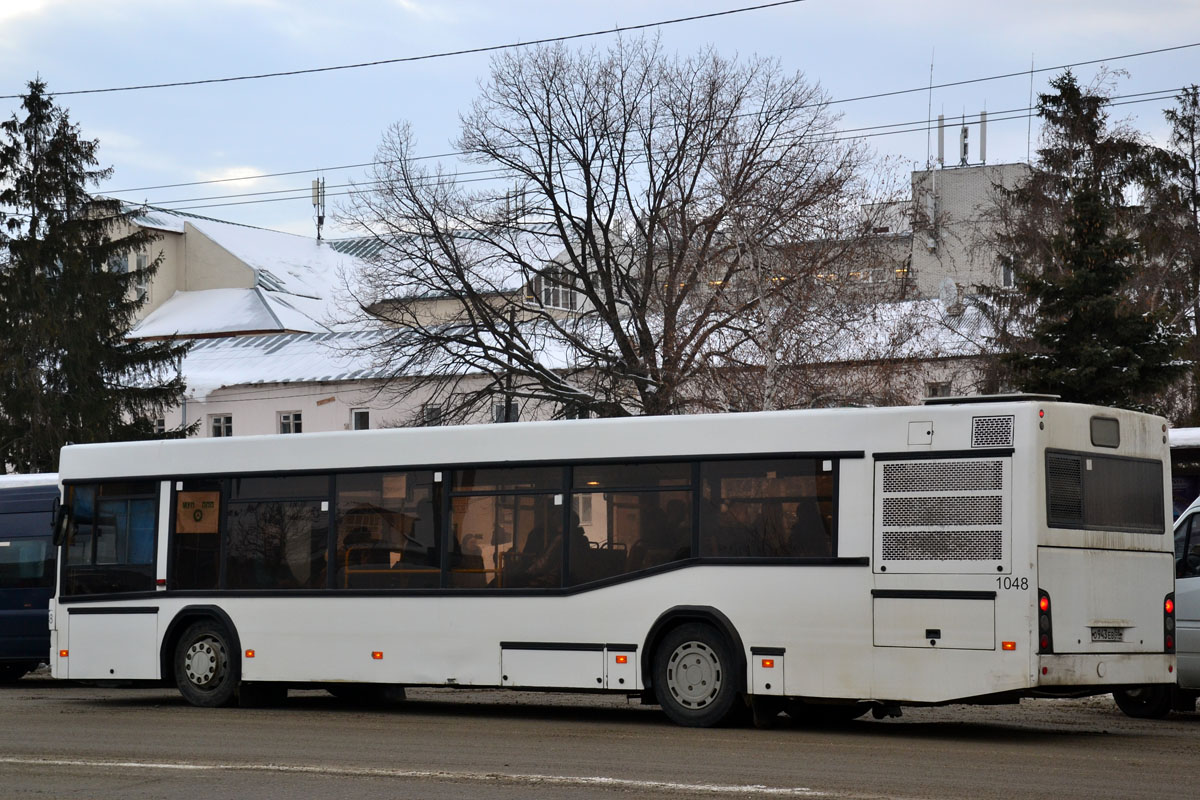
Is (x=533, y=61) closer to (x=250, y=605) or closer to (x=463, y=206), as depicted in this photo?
(x=463, y=206)

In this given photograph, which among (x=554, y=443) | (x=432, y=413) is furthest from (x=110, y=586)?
(x=432, y=413)

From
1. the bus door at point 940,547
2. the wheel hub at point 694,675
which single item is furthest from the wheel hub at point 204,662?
the bus door at point 940,547

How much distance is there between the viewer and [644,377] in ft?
113

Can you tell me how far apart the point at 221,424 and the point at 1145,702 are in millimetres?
45327

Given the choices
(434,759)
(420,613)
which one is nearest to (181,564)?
(420,613)

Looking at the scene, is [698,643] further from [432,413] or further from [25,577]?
[432,413]

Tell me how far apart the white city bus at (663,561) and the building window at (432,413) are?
18.5 meters

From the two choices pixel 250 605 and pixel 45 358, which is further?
pixel 45 358

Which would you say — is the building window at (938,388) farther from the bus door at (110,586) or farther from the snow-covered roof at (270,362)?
the bus door at (110,586)

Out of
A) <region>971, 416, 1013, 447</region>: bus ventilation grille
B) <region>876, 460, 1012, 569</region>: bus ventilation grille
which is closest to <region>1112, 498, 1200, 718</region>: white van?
<region>876, 460, 1012, 569</region>: bus ventilation grille

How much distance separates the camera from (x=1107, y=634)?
12.5 m

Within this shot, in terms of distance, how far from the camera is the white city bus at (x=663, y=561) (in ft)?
40.3

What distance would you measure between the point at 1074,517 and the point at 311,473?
738 centimetres

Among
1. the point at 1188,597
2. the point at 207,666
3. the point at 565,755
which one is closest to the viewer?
the point at 565,755
